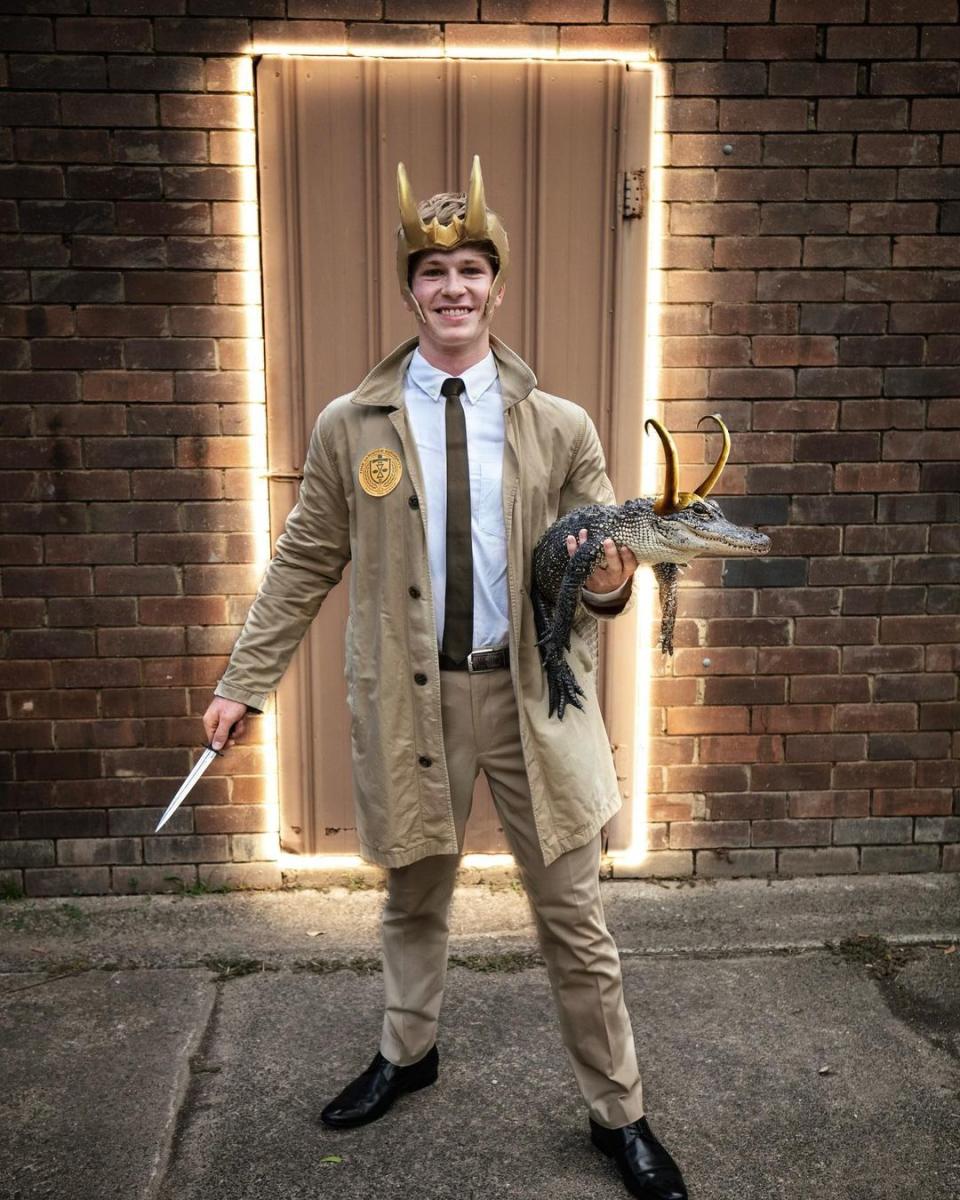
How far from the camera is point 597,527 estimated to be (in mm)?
2393

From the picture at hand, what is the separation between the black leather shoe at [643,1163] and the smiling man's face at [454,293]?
199cm

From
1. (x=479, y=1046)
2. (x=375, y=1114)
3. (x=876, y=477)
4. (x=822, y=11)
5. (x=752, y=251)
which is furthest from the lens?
(x=876, y=477)

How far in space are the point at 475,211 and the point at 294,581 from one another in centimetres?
103

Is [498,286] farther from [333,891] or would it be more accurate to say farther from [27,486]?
[333,891]

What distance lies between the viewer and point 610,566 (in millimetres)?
2391

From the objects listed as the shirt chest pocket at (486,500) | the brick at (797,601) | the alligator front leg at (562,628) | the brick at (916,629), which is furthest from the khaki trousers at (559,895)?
the brick at (916,629)

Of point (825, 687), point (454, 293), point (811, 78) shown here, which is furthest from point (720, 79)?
point (825, 687)

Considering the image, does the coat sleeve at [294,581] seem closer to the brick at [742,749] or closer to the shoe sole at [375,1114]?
the shoe sole at [375,1114]

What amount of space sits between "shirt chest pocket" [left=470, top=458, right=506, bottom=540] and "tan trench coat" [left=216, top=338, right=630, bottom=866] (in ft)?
0.14

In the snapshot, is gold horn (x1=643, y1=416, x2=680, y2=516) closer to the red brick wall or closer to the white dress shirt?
the white dress shirt

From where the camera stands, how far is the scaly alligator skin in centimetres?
234

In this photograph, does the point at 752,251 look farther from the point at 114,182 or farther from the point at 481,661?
the point at 114,182

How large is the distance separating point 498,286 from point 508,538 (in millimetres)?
637

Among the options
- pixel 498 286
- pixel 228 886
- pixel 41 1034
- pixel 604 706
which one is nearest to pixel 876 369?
pixel 604 706
